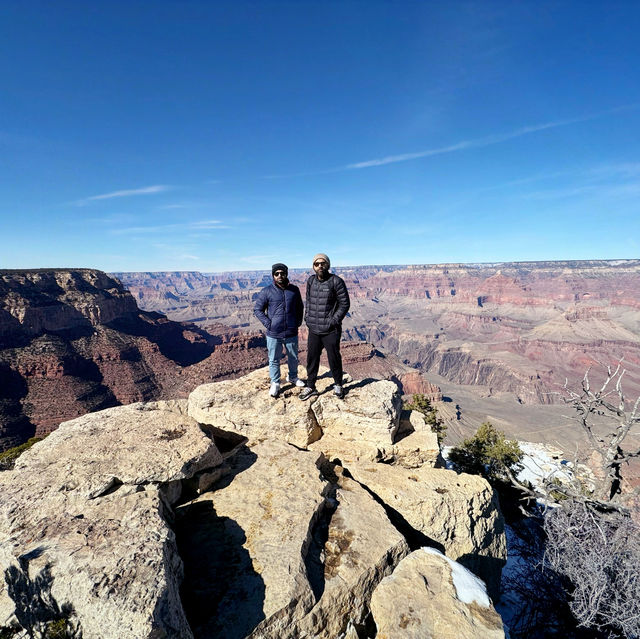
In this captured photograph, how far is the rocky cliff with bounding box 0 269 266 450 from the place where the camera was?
49.2 m

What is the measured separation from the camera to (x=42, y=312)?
6619 centimetres

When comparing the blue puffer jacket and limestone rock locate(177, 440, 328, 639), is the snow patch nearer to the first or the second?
limestone rock locate(177, 440, 328, 639)

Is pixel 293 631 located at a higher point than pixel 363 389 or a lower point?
lower

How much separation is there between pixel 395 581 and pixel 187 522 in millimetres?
2849

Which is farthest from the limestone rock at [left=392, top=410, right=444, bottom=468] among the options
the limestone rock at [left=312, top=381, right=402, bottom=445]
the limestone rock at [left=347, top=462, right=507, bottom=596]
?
the limestone rock at [left=347, top=462, right=507, bottom=596]

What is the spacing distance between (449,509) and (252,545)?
3917mm

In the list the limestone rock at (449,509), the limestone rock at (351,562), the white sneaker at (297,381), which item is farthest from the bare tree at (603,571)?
the white sneaker at (297,381)

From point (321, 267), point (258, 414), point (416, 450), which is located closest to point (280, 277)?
point (321, 267)

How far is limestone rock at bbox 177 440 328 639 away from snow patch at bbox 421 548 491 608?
1.78 m

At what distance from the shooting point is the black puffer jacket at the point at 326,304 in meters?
6.67

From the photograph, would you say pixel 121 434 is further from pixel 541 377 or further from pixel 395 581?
pixel 541 377

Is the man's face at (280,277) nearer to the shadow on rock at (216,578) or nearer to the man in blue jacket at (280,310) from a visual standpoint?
the man in blue jacket at (280,310)

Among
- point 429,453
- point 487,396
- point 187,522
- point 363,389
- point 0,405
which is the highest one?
point 363,389

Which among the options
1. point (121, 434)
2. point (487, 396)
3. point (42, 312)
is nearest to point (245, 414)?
point (121, 434)
